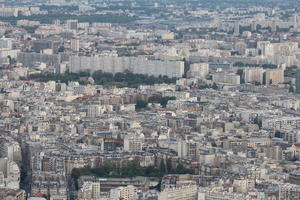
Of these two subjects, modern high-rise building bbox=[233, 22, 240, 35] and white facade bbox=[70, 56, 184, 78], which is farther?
modern high-rise building bbox=[233, 22, 240, 35]

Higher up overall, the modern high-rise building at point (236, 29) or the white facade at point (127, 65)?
the white facade at point (127, 65)

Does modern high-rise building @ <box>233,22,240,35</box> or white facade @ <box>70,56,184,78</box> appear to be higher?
white facade @ <box>70,56,184,78</box>

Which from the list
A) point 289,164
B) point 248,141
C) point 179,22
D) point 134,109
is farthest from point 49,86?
point 179,22

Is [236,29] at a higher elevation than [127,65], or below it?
below

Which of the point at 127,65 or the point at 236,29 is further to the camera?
the point at 236,29

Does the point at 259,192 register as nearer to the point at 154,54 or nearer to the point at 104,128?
the point at 104,128

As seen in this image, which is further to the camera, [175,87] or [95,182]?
[175,87]

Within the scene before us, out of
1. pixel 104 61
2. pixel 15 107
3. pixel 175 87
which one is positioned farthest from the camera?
pixel 104 61

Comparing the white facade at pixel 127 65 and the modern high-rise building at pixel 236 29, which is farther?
the modern high-rise building at pixel 236 29

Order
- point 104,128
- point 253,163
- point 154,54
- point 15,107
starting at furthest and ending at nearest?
point 154,54
point 15,107
point 104,128
point 253,163
